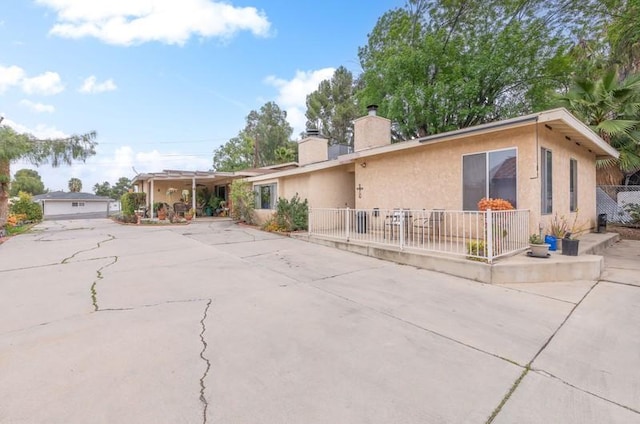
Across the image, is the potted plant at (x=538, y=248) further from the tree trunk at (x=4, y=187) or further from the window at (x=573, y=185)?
the tree trunk at (x=4, y=187)

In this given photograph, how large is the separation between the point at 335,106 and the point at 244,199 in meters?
15.9

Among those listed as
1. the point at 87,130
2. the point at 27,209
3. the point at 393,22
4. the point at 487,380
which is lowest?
the point at 487,380

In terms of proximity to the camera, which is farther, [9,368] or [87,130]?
[87,130]

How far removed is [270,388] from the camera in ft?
7.56

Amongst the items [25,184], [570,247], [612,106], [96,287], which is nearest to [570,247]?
[570,247]

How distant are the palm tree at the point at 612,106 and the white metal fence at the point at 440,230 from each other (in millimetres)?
6427

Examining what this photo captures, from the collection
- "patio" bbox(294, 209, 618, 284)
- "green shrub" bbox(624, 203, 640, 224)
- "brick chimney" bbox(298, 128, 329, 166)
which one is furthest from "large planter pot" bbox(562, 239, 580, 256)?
"brick chimney" bbox(298, 128, 329, 166)

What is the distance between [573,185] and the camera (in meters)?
8.52

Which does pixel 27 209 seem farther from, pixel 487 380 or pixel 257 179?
pixel 487 380

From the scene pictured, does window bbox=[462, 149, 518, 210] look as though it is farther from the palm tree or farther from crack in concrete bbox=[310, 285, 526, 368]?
the palm tree

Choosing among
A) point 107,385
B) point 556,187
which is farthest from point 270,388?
point 556,187

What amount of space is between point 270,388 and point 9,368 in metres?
2.42

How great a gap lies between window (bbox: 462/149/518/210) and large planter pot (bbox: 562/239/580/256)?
1.27 metres

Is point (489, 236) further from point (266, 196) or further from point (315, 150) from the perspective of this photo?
point (266, 196)
